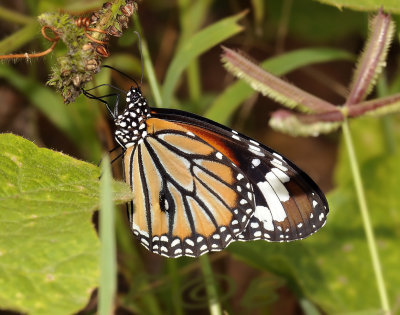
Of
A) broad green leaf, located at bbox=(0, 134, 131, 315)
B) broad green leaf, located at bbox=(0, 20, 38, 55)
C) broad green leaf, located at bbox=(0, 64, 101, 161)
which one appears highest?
broad green leaf, located at bbox=(0, 64, 101, 161)

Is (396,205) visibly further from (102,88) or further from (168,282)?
(102,88)

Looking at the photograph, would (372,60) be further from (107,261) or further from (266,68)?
(107,261)

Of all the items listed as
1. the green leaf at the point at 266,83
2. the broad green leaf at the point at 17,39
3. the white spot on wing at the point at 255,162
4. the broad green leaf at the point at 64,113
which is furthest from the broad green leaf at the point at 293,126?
the broad green leaf at the point at 64,113

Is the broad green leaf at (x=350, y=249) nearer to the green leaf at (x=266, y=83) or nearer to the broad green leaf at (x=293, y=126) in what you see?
the green leaf at (x=266, y=83)

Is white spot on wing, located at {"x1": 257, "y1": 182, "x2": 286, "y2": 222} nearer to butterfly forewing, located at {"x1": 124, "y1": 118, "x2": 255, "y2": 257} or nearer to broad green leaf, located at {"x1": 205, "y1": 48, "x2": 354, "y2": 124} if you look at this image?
butterfly forewing, located at {"x1": 124, "y1": 118, "x2": 255, "y2": 257}

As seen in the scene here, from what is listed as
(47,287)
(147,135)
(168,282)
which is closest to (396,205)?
(168,282)

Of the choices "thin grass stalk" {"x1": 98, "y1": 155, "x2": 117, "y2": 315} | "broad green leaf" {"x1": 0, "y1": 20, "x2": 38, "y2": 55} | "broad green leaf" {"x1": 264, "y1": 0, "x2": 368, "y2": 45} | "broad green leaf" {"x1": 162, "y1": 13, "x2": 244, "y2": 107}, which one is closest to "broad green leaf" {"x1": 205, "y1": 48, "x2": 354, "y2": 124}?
"broad green leaf" {"x1": 162, "y1": 13, "x2": 244, "y2": 107}
